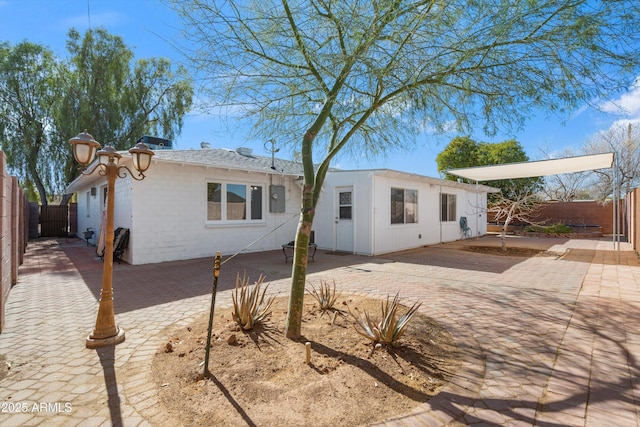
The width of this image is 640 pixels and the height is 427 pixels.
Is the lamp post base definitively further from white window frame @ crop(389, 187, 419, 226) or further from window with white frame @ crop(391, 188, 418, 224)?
window with white frame @ crop(391, 188, 418, 224)

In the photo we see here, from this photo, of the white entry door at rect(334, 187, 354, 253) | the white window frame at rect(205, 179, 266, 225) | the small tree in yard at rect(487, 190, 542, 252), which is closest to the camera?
the white window frame at rect(205, 179, 266, 225)

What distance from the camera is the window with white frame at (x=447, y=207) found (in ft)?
46.5

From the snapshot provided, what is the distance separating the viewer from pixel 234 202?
10.4 meters

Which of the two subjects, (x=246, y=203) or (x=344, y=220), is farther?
A: (x=344, y=220)

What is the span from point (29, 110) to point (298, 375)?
23354 mm

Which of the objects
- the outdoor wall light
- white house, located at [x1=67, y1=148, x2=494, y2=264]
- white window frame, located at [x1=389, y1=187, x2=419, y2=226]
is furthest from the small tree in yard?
the outdoor wall light

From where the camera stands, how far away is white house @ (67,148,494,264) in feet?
28.5

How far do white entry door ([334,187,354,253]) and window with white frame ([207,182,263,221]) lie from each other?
272cm

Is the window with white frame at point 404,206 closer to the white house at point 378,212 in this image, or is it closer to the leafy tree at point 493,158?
the white house at point 378,212

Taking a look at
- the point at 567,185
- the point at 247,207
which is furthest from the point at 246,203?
the point at 567,185

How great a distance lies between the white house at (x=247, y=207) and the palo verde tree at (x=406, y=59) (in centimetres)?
471

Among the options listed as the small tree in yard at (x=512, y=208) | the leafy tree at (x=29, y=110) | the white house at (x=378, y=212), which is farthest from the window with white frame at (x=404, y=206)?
the leafy tree at (x=29, y=110)

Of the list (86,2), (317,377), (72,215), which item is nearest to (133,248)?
(86,2)

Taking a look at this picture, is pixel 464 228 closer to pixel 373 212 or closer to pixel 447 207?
pixel 447 207
